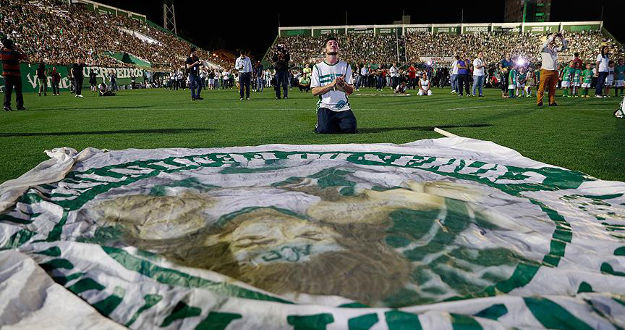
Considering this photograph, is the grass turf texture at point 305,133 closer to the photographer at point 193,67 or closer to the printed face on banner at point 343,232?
the printed face on banner at point 343,232

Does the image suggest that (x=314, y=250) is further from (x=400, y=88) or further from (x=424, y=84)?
(x=400, y=88)

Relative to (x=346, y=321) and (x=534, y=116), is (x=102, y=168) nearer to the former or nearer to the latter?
(x=346, y=321)

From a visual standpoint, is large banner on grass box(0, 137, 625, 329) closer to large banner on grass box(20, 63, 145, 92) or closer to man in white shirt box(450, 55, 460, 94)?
man in white shirt box(450, 55, 460, 94)

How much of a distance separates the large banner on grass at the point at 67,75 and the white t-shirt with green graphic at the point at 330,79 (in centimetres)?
2127

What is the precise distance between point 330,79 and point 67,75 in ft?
81.6

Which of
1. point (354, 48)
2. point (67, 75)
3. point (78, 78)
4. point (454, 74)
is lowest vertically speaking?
point (78, 78)

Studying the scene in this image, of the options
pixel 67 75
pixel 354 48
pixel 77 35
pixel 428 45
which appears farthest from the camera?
pixel 354 48


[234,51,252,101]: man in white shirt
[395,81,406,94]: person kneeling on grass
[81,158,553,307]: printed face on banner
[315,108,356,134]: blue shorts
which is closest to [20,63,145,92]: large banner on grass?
[234,51,252,101]: man in white shirt

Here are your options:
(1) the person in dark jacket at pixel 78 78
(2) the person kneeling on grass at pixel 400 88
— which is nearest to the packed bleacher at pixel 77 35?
(1) the person in dark jacket at pixel 78 78

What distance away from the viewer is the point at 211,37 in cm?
6962

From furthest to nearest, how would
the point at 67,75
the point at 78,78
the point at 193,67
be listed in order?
the point at 67,75 < the point at 78,78 < the point at 193,67

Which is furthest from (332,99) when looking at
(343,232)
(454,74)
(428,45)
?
(428,45)

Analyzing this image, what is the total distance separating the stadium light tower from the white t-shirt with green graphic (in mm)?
47653

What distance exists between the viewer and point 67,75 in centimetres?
2534
